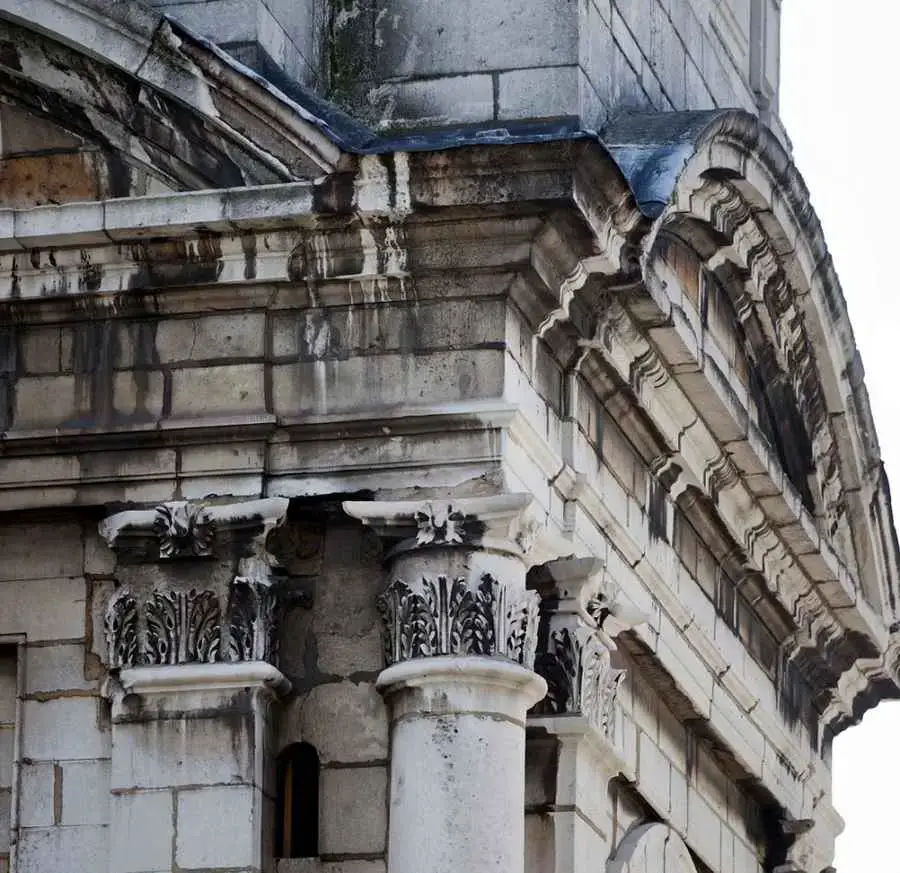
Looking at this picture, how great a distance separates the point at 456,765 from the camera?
16.1 meters

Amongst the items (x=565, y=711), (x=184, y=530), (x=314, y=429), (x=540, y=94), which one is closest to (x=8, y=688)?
(x=184, y=530)

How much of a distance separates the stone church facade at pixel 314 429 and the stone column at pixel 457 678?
0.8 inches

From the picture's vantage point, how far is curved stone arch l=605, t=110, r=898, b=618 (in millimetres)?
18156

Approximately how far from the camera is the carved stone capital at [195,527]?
54.8 feet

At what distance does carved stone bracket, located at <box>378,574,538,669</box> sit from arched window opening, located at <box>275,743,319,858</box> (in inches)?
30.6

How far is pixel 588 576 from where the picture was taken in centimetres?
1738

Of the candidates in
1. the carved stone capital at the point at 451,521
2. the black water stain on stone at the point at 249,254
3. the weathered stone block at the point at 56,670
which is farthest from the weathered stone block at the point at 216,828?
the black water stain on stone at the point at 249,254

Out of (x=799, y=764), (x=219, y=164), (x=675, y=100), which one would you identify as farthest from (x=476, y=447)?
(x=799, y=764)

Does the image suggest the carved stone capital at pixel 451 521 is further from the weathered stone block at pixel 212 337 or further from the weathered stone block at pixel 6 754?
the weathered stone block at pixel 6 754

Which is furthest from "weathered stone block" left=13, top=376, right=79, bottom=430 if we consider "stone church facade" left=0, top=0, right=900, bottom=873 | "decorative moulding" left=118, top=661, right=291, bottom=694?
"decorative moulding" left=118, top=661, right=291, bottom=694

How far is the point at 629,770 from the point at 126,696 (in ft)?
10.5

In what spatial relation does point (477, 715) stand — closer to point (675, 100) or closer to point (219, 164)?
point (219, 164)

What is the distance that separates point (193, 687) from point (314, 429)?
1.41m

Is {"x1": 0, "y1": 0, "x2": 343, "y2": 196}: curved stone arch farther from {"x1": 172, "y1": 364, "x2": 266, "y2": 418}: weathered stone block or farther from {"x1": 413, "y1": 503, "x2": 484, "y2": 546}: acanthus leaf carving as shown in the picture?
{"x1": 413, "y1": 503, "x2": 484, "y2": 546}: acanthus leaf carving
